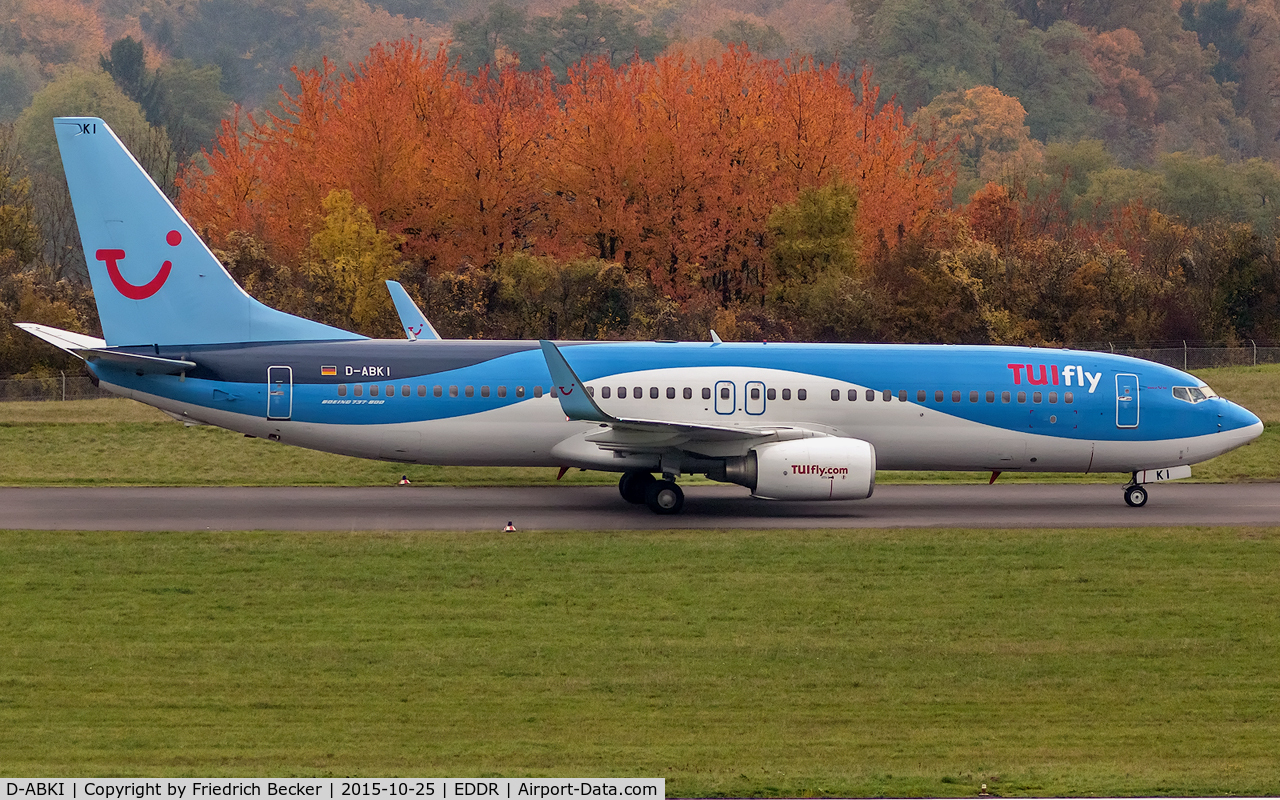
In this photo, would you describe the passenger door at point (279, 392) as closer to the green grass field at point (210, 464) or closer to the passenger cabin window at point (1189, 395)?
the green grass field at point (210, 464)

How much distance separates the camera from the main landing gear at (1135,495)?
109ft

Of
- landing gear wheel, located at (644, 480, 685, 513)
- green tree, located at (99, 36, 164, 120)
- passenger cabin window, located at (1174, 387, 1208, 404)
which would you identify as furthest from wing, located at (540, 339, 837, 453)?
green tree, located at (99, 36, 164, 120)

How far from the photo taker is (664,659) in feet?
64.2

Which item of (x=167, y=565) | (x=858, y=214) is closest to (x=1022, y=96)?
(x=858, y=214)

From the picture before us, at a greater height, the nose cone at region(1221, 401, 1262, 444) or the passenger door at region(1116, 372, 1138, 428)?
the passenger door at region(1116, 372, 1138, 428)

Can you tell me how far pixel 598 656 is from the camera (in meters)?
19.7

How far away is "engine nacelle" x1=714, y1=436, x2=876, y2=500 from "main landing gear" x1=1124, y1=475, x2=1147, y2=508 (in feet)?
21.3

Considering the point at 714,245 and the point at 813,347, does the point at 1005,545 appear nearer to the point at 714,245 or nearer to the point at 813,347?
the point at 813,347

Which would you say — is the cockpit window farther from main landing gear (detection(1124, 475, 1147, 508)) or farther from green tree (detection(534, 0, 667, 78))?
green tree (detection(534, 0, 667, 78))

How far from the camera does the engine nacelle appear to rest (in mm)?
30047

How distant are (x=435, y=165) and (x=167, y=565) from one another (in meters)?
42.6

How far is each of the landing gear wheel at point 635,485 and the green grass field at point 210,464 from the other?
3.61 meters
